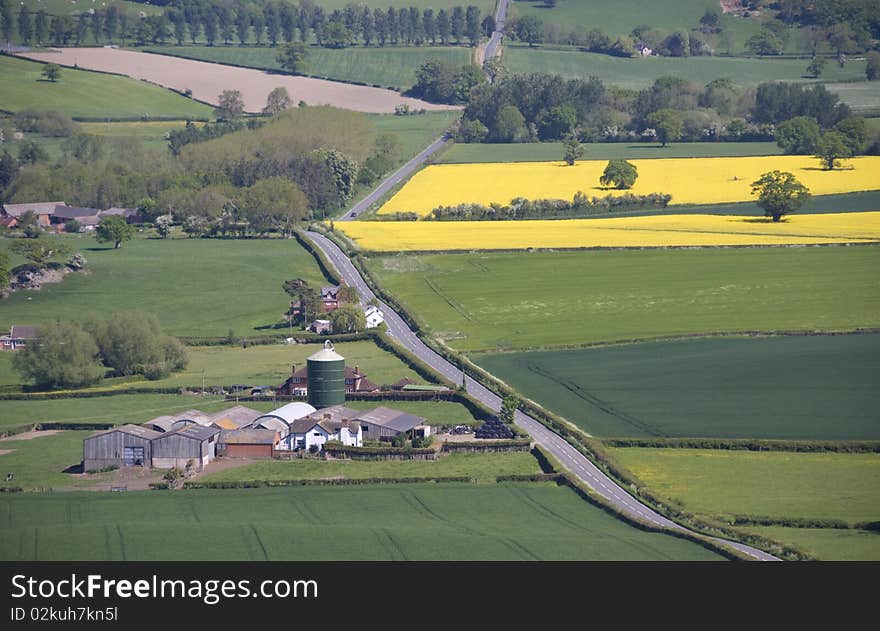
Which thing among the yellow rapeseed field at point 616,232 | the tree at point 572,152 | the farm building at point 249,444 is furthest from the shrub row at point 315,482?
the tree at point 572,152

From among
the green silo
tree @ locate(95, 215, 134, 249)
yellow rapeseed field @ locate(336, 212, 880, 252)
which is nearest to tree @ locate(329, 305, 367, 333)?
the green silo

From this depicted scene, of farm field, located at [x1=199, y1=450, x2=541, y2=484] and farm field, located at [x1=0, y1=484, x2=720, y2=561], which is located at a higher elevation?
farm field, located at [x1=0, y1=484, x2=720, y2=561]

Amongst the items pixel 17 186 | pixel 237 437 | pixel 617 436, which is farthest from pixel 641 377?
pixel 17 186

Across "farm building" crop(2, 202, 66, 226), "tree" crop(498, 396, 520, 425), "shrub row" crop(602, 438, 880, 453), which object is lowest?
"farm building" crop(2, 202, 66, 226)

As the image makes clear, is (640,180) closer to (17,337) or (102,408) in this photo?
(17,337)

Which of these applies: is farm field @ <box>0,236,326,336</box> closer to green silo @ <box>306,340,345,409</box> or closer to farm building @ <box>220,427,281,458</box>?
green silo @ <box>306,340,345,409</box>

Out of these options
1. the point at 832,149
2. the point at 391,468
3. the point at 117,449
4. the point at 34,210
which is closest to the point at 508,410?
the point at 391,468
